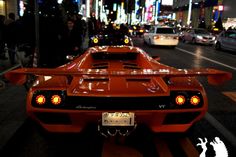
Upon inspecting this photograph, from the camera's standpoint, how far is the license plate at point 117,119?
365 centimetres

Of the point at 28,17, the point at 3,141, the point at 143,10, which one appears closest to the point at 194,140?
the point at 3,141

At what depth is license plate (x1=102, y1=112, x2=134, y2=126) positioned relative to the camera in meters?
3.65

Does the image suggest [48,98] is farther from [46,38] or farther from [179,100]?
[46,38]

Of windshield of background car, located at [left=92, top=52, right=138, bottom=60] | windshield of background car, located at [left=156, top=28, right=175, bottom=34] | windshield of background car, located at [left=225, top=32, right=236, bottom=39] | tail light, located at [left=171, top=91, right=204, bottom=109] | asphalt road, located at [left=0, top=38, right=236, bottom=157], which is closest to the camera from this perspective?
tail light, located at [left=171, top=91, right=204, bottom=109]

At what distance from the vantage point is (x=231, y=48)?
851 inches

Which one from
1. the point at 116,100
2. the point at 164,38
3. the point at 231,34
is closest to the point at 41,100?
the point at 116,100

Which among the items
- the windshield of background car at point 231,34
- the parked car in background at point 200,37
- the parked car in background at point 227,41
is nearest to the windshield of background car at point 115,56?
the parked car in background at point 227,41

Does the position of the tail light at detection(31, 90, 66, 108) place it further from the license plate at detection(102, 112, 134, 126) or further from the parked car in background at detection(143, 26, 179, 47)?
the parked car in background at detection(143, 26, 179, 47)

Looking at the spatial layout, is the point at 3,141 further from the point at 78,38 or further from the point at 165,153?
the point at 78,38

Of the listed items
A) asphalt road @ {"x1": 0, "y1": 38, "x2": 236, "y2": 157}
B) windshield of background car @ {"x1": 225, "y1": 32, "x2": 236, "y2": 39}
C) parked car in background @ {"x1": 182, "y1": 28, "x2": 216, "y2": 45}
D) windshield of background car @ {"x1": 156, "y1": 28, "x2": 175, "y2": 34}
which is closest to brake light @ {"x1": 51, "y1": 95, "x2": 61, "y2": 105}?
asphalt road @ {"x1": 0, "y1": 38, "x2": 236, "y2": 157}

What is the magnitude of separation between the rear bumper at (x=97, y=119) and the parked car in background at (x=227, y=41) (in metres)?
18.6

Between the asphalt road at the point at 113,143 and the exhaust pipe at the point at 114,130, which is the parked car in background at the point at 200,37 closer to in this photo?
the asphalt road at the point at 113,143

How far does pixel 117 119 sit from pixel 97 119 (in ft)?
0.70

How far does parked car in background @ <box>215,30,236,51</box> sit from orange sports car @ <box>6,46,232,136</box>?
18.6m
